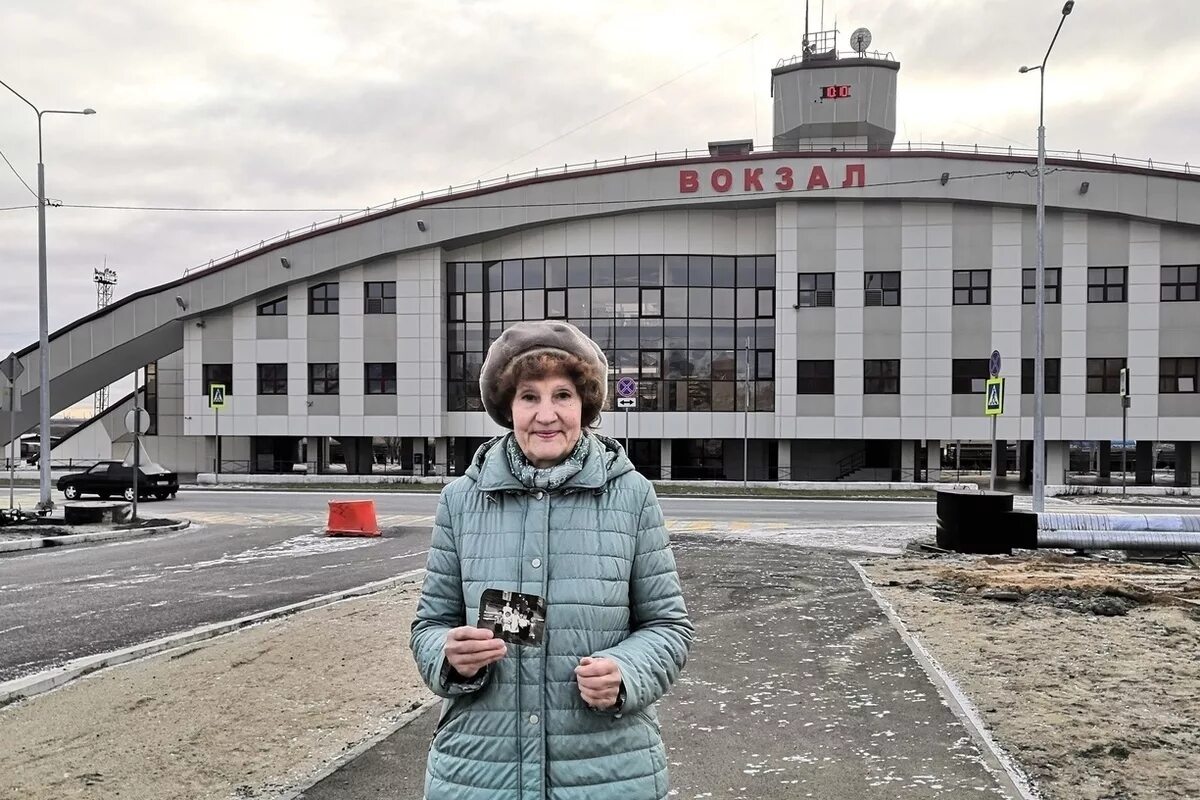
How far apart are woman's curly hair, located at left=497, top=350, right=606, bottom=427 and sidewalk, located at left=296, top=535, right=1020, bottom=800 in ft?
8.33

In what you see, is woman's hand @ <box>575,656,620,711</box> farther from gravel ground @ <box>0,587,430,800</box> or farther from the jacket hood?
gravel ground @ <box>0,587,430,800</box>

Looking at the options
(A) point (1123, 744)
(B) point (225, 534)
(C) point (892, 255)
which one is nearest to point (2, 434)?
(B) point (225, 534)

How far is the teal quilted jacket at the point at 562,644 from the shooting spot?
2320 mm

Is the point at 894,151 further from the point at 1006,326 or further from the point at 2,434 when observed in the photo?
the point at 2,434

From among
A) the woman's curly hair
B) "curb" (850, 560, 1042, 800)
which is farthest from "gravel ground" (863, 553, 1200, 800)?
the woman's curly hair

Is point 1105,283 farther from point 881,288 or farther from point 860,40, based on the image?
point 860,40

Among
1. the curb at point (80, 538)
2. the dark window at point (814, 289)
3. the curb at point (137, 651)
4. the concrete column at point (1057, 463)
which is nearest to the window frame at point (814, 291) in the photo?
the dark window at point (814, 289)

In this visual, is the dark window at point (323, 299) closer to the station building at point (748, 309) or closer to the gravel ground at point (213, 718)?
the station building at point (748, 309)

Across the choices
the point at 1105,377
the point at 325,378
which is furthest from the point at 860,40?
the point at 325,378

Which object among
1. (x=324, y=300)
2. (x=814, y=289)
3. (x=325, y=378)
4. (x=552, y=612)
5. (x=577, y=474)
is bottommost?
(x=552, y=612)

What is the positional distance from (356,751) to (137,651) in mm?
3386

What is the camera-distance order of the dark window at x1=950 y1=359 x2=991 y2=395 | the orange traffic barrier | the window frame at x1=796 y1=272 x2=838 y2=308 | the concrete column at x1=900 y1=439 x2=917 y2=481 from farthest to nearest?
the window frame at x1=796 y1=272 x2=838 y2=308 < the concrete column at x1=900 y1=439 x2=917 y2=481 < the dark window at x1=950 y1=359 x2=991 y2=395 < the orange traffic barrier

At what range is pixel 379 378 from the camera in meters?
38.0

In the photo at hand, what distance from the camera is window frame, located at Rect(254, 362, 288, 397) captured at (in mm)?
38562
